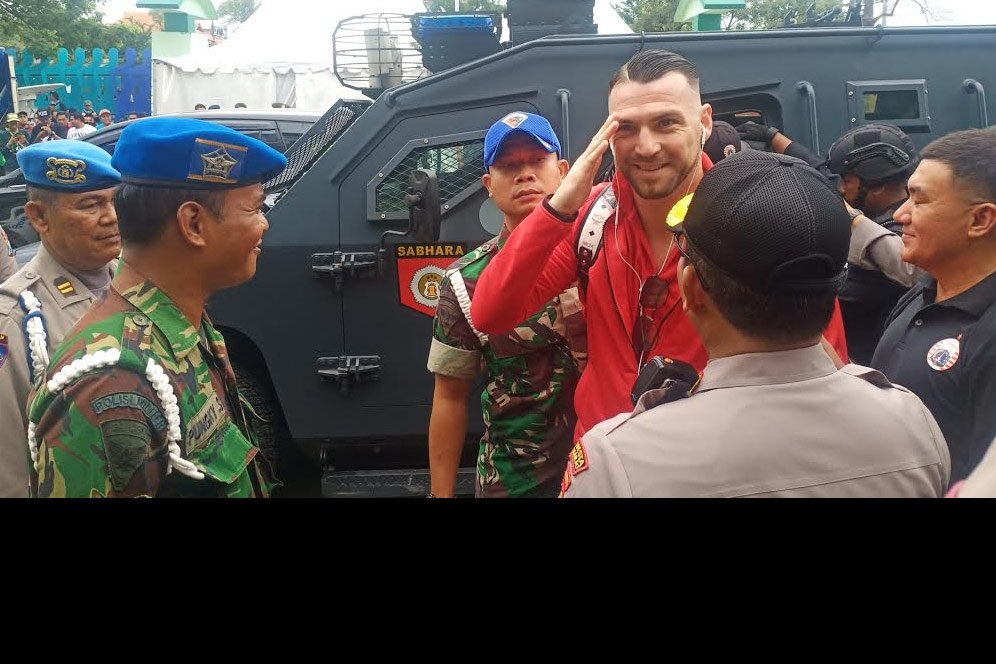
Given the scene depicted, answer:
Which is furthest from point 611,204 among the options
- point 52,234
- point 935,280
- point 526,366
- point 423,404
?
point 423,404

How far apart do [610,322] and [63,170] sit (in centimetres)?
146

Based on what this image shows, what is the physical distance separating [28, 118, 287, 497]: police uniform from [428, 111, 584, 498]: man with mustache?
2.31ft

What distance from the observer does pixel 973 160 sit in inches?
70.1

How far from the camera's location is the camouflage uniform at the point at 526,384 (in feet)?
7.00

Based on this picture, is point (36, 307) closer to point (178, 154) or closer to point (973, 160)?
point (178, 154)

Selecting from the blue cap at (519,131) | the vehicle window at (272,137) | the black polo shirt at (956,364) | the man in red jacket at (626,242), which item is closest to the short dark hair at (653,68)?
the man in red jacket at (626,242)

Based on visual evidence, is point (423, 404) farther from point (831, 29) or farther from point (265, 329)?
point (831, 29)

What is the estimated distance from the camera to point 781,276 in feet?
3.41

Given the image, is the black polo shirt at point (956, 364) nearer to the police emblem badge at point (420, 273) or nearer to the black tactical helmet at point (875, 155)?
the black tactical helmet at point (875, 155)

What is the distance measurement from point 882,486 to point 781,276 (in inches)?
11.3

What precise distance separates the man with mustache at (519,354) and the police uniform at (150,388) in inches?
27.7

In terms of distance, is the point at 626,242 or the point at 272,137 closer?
the point at 626,242

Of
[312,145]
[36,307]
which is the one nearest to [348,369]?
[312,145]

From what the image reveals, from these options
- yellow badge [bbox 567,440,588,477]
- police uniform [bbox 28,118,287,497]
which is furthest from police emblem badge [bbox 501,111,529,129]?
yellow badge [bbox 567,440,588,477]
